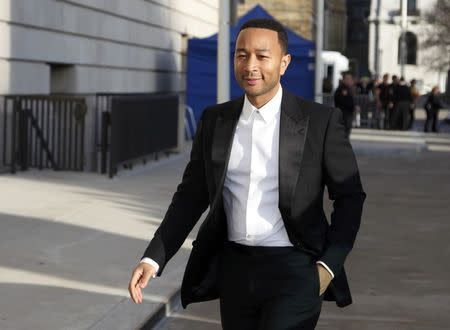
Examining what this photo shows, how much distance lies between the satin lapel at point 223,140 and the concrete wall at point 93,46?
14.4 m

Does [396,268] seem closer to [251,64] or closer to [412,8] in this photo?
[251,64]

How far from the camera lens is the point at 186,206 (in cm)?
466

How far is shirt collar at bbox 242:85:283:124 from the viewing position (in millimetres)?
4477

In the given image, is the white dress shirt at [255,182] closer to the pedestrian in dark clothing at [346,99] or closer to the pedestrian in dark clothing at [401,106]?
the pedestrian in dark clothing at [346,99]

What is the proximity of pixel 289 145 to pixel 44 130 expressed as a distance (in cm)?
1502

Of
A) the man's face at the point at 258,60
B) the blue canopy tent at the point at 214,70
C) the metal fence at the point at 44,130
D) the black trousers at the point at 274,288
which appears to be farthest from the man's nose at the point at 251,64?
the blue canopy tent at the point at 214,70

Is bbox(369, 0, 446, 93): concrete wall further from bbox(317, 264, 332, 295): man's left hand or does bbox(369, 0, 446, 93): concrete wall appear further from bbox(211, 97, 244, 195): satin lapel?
bbox(317, 264, 332, 295): man's left hand

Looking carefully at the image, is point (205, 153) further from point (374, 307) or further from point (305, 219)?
point (374, 307)

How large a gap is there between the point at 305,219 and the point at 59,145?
1489 centimetres

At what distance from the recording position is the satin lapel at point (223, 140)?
445cm

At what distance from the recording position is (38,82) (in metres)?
20.7

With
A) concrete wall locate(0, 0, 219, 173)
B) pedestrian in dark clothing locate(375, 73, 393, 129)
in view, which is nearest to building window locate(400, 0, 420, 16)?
pedestrian in dark clothing locate(375, 73, 393, 129)

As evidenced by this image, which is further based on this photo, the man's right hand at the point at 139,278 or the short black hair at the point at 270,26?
the man's right hand at the point at 139,278

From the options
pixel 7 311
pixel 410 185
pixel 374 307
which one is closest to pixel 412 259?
pixel 374 307
